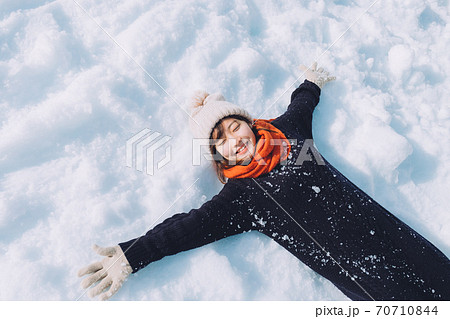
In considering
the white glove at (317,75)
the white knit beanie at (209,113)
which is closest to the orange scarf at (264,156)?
the white knit beanie at (209,113)

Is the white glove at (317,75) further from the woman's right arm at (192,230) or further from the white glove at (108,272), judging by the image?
the white glove at (108,272)

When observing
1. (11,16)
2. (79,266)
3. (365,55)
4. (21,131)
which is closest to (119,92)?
(21,131)

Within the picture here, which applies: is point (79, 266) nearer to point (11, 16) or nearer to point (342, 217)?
point (342, 217)

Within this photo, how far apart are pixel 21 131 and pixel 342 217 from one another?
5.58 feet

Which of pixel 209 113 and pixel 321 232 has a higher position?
pixel 209 113

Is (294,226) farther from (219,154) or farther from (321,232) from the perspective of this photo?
(219,154)

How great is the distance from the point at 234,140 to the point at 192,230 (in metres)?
0.49

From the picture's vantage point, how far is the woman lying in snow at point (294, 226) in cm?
150

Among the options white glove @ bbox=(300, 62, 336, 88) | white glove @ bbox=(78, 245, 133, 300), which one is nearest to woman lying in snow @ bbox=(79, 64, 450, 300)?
white glove @ bbox=(78, 245, 133, 300)

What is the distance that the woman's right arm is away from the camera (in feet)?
4.91

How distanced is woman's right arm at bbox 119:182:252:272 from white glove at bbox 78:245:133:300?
34mm

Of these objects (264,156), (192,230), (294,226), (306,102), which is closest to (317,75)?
(306,102)

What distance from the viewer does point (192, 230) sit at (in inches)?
60.9

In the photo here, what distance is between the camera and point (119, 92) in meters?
1.90
